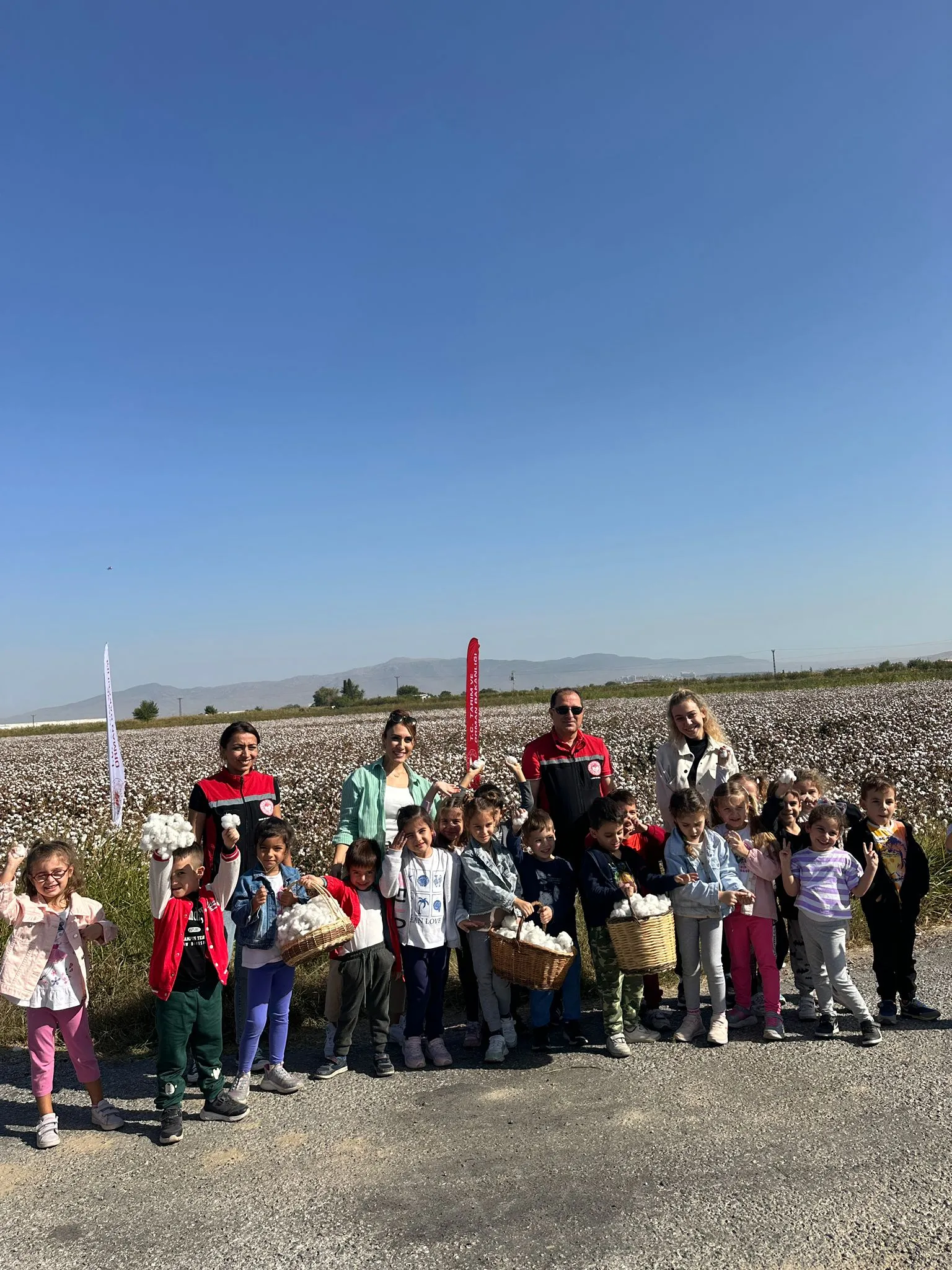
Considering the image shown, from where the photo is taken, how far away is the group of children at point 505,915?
4.84 metres

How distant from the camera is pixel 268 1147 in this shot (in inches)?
168

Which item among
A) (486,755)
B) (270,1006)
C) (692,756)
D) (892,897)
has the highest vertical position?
(692,756)

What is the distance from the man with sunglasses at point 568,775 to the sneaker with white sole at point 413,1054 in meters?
1.61

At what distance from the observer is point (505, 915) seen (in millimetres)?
5367

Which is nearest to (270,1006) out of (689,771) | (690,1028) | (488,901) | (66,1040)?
(66,1040)

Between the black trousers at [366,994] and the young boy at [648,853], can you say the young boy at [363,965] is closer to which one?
the black trousers at [366,994]

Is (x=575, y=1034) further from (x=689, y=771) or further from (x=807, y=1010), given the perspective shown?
(x=689, y=771)

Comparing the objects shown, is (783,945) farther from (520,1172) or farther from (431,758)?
(431,758)

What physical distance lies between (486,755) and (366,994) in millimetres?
17209

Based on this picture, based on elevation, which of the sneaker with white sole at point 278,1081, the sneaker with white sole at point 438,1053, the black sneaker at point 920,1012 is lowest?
the black sneaker at point 920,1012

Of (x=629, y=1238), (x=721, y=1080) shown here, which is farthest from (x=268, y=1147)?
(x=721, y=1080)

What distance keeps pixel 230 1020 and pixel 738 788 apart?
13.3 feet

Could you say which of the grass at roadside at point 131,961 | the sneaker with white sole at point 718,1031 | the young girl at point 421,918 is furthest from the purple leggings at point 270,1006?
the sneaker with white sole at point 718,1031

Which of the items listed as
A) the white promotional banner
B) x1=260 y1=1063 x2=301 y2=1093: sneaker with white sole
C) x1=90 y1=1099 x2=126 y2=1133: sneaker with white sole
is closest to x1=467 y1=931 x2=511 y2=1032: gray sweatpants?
x1=260 y1=1063 x2=301 y2=1093: sneaker with white sole
